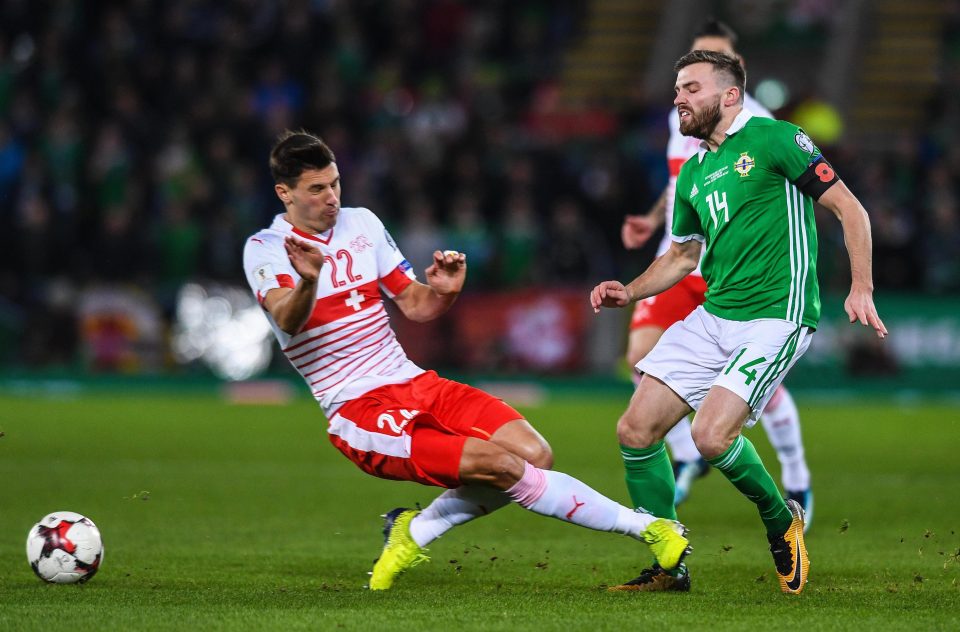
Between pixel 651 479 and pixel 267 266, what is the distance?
195cm

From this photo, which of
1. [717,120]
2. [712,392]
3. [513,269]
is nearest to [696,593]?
[712,392]

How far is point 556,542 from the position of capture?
7859 millimetres

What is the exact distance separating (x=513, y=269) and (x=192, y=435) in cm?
551

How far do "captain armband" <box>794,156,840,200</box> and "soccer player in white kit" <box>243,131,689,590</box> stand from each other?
152 centimetres

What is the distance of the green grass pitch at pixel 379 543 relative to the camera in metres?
5.51

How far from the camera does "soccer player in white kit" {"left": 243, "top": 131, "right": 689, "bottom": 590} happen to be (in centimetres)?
612

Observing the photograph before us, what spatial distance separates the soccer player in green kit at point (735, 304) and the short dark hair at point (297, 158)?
1405 mm

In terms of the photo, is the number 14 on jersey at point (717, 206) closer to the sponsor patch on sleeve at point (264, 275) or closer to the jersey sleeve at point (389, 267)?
the jersey sleeve at point (389, 267)

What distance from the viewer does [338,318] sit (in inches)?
254

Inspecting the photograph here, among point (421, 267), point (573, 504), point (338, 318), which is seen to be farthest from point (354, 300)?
point (421, 267)

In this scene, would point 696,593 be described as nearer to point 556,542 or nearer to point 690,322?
point 690,322

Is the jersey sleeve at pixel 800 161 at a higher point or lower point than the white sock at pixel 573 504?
higher

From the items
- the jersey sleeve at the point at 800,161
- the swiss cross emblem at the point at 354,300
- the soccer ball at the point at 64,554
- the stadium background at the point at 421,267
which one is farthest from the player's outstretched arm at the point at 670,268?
the soccer ball at the point at 64,554

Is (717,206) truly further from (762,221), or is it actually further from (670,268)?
(670,268)
